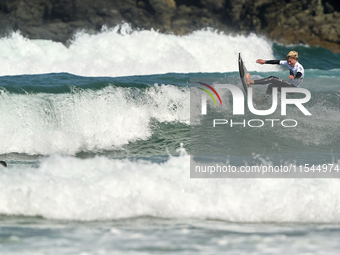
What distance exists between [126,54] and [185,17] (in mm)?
7090

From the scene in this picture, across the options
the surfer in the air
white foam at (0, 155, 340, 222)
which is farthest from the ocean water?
the surfer in the air

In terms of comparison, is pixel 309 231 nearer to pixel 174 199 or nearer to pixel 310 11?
pixel 174 199

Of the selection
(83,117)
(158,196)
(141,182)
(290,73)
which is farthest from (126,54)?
(158,196)

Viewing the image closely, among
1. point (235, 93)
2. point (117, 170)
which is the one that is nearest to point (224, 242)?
point (117, 170)

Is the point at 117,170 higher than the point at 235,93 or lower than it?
lower

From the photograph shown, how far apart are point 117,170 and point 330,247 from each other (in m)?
2.50

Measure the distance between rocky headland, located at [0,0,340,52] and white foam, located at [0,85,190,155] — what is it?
51.2 feet

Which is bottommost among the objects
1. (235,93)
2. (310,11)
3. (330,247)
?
(330,247)

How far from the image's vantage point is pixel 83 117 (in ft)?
32.4

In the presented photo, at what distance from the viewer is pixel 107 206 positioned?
214 inches

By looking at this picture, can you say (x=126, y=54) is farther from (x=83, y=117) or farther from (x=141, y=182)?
(x=141, y=182)

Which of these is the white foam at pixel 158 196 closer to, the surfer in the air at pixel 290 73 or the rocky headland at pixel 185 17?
the surfer in the air at pixel 290 73

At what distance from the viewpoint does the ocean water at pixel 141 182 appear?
4.70 metres

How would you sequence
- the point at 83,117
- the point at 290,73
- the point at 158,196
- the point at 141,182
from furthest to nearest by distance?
the point at 83,117
the point at 290,73
the point at 141,182
the point at 158,196
